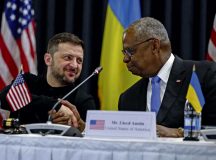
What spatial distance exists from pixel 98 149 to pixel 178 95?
1.02 meters

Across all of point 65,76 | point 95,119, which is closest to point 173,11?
point 65,76

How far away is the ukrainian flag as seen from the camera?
411cm

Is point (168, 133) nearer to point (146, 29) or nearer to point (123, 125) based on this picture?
point (123, 125)

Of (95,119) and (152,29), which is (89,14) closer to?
(152,29)

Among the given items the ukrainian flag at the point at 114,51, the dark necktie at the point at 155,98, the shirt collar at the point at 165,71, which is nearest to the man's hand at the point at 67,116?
the dark necktie at the point at 155,98

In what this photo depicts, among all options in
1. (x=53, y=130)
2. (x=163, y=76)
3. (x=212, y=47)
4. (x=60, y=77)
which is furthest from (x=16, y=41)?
(x=53, y=130)

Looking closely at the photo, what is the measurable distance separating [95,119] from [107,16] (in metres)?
2.43

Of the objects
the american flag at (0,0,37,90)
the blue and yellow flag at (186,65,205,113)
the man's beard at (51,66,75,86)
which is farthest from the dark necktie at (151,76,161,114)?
the american flag at (0,0,37,90)

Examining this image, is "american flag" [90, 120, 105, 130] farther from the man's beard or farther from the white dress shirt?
the man's beard

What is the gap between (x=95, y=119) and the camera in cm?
193

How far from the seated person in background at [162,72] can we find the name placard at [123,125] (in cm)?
70

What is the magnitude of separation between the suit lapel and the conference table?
790 mm

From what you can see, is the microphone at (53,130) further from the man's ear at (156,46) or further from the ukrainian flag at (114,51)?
the ukrainian flag at (114,51)

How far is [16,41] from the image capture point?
4312mm
